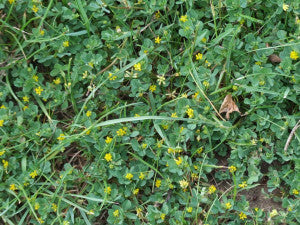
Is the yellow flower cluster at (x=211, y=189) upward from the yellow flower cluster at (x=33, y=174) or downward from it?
downward

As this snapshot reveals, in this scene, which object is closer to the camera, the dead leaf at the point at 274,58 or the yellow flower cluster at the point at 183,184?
the yellow flower cluster at the point at 183,184

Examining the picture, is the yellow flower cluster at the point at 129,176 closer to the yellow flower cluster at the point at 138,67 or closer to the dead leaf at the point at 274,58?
the yellow flower cluster at the point at 138,67

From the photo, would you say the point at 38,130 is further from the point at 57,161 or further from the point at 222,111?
the point at 222,111

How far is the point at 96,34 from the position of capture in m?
3.95

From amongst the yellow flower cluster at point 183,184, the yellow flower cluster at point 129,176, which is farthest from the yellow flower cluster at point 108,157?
the yellow flower cluster at point 183,184

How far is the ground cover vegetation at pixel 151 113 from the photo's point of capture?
3553 millimetres

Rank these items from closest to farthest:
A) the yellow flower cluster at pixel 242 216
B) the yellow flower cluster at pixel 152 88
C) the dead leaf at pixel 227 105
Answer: the yellow flower cluster at pixel 242 216 → the dead leaf at pixel 227 105 → the yellow flower cluster at pixel 152 88

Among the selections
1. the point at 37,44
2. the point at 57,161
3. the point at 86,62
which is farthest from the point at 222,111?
the point at 37,44

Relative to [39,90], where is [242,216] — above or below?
below

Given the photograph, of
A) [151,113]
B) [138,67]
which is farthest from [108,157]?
[138,67]

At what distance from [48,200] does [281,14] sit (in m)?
2.40

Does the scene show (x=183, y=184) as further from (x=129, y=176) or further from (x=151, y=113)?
(x=151, y=113)

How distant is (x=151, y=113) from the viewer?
3.77 meters

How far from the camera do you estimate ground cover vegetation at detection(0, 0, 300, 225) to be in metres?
3.55
